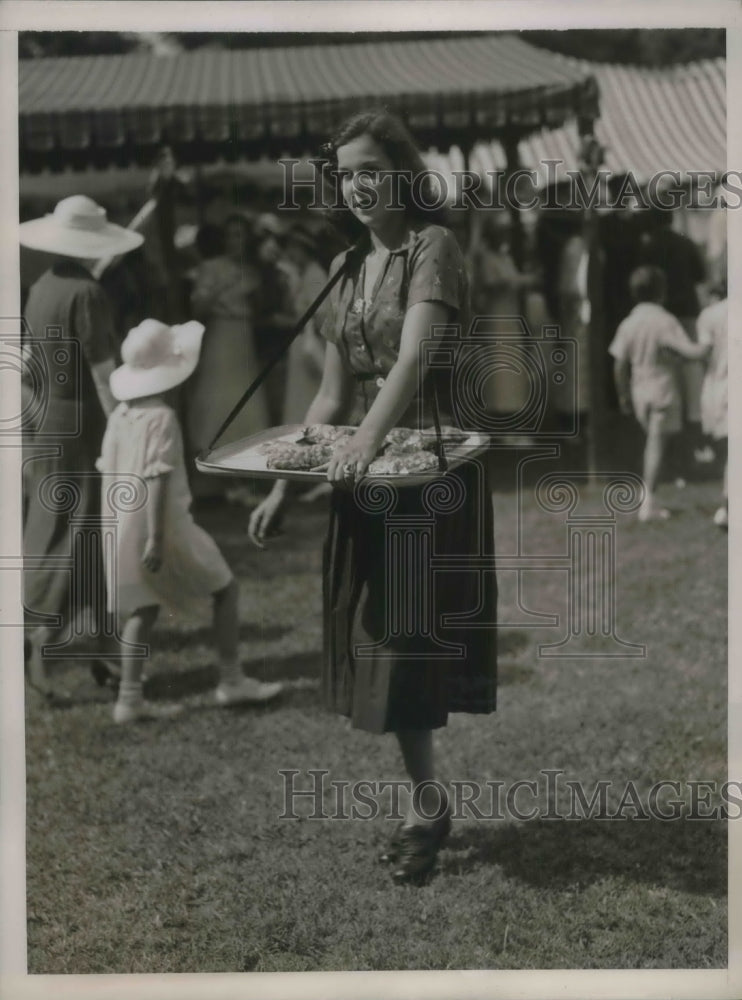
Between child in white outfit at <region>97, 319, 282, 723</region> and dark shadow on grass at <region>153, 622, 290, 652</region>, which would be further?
dark shadow on grass at <region>153, 622, 290, 652</region>

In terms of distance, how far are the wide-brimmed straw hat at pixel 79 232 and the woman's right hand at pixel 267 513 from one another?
35.8 inches

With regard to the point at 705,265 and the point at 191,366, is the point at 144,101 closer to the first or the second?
the point at 191,366

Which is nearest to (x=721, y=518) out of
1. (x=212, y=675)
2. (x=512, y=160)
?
(x=512, y=160)

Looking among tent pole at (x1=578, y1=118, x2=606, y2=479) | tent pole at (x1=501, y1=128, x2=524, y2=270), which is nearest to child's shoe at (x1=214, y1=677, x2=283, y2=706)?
tent pole at (x1=578, y1=118, x2=606, y2=479)

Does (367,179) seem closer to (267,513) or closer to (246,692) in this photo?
(267,513)

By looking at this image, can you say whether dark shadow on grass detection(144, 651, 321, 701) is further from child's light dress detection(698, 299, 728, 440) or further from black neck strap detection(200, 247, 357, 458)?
child's light dress detection(698, 299, 728, 440)

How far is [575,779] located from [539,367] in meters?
1.28

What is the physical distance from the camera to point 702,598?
15.8ft

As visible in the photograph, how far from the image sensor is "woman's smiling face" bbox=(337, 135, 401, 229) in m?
3.87

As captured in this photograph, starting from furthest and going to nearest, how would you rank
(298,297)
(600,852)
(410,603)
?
(298,297) < (600,852) < (410,603)

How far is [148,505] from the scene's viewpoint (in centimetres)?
428

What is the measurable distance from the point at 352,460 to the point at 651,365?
1297 mm

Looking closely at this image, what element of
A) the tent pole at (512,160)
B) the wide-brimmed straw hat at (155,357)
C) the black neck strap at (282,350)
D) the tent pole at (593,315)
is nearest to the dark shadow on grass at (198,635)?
the black neck strap at (282,350)

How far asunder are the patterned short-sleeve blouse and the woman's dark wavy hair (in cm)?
7
